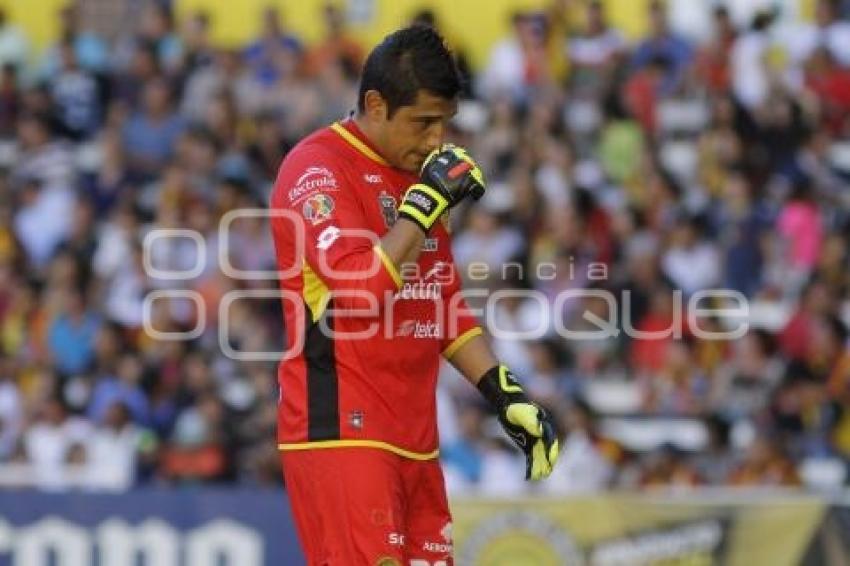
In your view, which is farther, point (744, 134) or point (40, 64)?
point (40, 64)

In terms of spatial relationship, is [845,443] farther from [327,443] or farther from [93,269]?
[327,443]

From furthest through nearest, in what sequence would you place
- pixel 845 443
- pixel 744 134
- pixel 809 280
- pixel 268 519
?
pixel 744 134 < pixel 809 280 < pixel 845 443 < pixel 268 519

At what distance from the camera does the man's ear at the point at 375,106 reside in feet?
22.9

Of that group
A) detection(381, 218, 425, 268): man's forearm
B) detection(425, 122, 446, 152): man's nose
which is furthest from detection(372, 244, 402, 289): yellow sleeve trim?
detection(425, 122, 446, 152): man's nose

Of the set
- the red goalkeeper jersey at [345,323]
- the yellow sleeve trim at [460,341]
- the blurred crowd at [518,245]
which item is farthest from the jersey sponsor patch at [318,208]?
the blurred crowd at [518,245]

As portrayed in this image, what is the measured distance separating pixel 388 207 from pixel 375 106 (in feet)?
1.13

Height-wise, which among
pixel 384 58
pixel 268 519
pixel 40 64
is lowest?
pixel 268 519

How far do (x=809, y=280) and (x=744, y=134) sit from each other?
1660 mm

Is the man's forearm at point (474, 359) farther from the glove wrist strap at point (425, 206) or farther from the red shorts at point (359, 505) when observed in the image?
the glove wrist strap at point (425, 206)

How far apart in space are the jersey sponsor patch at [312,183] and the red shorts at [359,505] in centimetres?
85

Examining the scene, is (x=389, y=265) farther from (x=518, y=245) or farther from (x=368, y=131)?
(x=518, y=245)

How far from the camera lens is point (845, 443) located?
1296cm

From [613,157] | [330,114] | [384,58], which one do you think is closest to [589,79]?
[613,157]

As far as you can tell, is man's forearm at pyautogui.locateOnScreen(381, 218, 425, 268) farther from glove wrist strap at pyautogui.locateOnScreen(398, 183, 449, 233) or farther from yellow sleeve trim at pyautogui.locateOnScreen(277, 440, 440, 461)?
yellow sleeve trim at pyautogui.locateOnScreen(277, 440, 440, 461)
